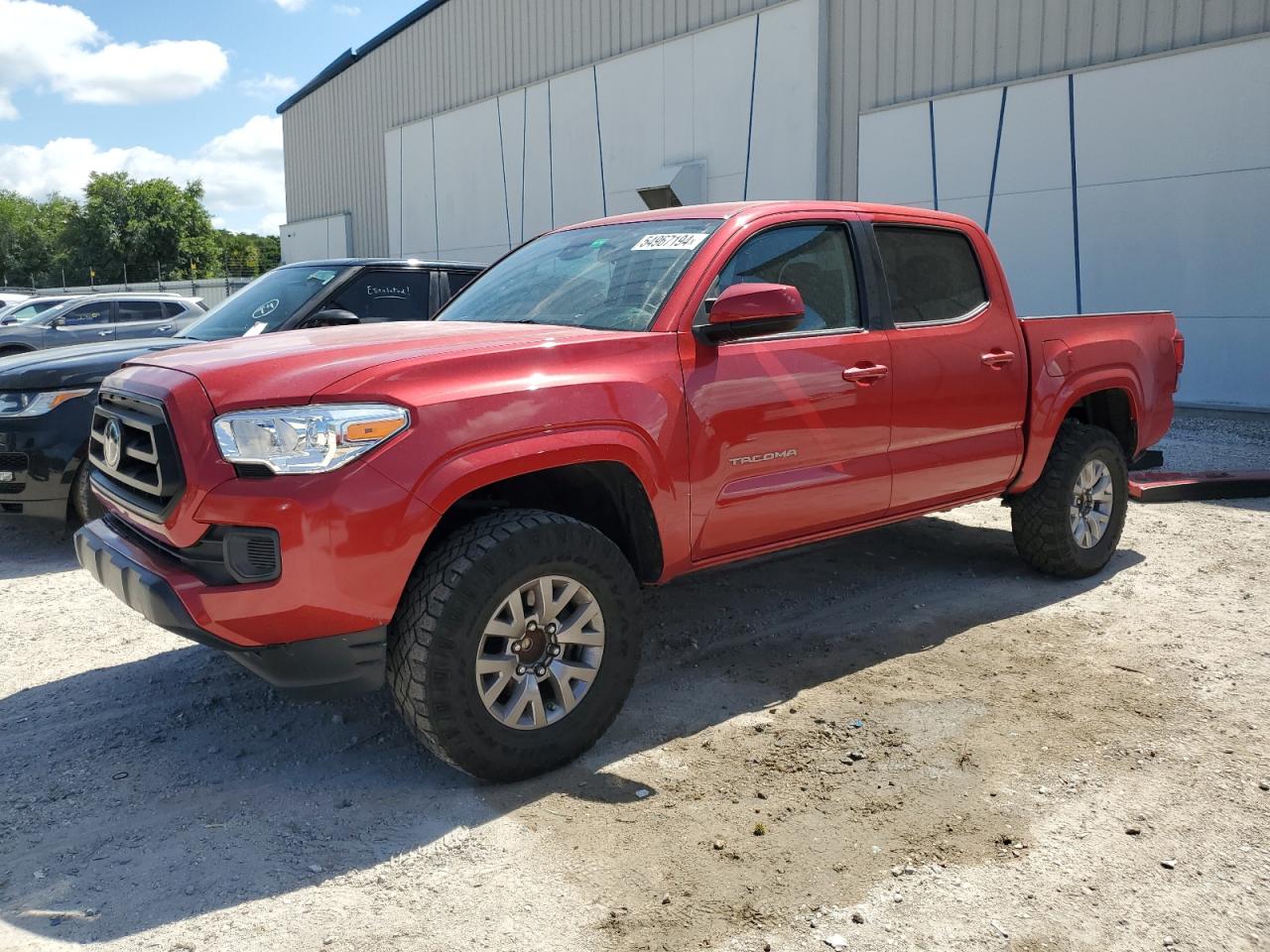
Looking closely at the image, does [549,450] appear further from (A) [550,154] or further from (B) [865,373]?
(A) [550,154]

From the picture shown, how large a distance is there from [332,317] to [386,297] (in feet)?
2.66

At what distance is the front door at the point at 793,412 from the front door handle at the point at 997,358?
29.0 inches

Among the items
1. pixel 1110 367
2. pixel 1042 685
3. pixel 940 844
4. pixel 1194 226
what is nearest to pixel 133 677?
pixel 940 844

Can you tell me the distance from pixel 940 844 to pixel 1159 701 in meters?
1.53

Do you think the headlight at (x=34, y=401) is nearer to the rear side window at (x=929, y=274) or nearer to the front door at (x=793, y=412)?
the front door at (x=793, y=412)

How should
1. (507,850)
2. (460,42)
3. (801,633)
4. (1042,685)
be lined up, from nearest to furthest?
(507,850) → (1042,685) → (801,633) → (460,42)

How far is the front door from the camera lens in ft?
12.4

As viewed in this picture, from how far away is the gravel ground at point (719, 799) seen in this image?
8.62 ft

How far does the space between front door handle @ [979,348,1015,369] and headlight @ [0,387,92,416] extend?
5.09m

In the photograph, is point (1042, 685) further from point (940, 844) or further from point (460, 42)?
point (460, 42)

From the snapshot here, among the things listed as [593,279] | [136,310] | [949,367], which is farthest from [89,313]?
[949,367]

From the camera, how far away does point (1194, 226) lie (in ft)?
40.7

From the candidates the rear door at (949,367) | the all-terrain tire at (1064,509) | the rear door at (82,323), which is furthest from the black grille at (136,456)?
the rear door at (82,323)

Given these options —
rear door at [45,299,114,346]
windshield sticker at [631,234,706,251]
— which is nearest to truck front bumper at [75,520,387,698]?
windshield sticker at [631,234,706,251]
